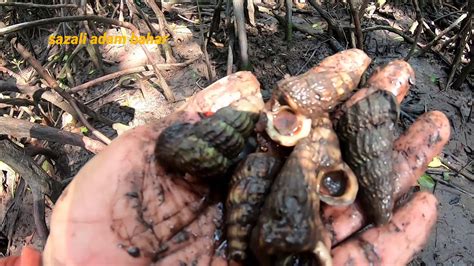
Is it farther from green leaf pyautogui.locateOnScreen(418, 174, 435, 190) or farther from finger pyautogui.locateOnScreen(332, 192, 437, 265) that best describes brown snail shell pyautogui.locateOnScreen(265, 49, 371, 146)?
green leaf pyautogui.locateOnScreen(418, 174, 435, 190)

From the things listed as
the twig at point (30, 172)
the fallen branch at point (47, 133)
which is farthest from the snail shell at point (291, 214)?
the twig at point (30, 172)

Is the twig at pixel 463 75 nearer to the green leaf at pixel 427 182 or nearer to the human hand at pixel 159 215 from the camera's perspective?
the green leaf at pixel 427 182

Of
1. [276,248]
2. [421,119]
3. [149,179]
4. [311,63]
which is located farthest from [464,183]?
[149,179]

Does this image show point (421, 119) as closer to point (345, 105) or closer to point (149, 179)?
point (345, 105)

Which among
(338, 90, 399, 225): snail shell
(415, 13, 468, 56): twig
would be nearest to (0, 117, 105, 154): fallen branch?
(338, 90, 399, 225): snail shell

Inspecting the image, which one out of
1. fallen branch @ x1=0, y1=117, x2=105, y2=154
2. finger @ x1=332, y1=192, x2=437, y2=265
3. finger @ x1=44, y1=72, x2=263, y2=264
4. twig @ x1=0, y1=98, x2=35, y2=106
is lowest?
twig @ x1=0, y1=98, x2=35, y2=106

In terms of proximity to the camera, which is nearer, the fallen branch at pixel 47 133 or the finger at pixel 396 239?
the finger at pixel 396 239
